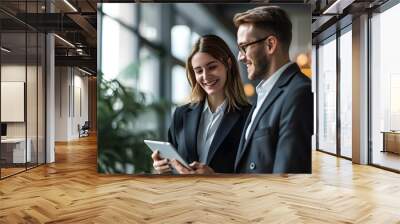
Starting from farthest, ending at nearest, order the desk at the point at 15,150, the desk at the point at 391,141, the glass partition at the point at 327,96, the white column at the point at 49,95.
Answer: the glass partition at the point at 327,96 < the white column at the point at 49,95 < the desk at the point at 391,141 < the desk at the point at 15,150

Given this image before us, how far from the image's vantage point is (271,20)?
5.84 meters

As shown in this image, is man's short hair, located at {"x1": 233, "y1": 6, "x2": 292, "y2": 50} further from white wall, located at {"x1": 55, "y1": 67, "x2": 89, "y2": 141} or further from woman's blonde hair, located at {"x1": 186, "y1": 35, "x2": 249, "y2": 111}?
white wall, located at {"x1": 55, "y1": 67, "x2": 89, "y2": 141}

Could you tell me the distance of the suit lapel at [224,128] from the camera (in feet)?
19.3

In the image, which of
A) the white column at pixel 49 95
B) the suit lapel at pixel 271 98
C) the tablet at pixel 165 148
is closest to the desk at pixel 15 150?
the white column at pixel 49 95

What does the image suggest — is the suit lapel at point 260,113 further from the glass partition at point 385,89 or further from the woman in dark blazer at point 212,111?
the glass partition at point 385,89

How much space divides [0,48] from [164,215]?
13.8ft

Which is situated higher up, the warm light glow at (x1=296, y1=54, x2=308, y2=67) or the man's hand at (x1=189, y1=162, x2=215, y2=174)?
the warm light glow at (x1=296, y1=54, x2=308, y2=67)

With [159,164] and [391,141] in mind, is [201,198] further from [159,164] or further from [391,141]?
[391,141]

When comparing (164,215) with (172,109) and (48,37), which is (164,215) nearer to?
(172,109)

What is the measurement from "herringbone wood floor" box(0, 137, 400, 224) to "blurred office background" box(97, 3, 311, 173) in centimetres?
76

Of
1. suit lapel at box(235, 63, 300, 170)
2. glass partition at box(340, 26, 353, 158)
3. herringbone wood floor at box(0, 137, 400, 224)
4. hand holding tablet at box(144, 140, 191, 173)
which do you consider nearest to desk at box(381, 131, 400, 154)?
herringbone wood floor at box(0, 137, 400, 224)

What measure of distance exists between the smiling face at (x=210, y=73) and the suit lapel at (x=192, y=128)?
0.30 metres

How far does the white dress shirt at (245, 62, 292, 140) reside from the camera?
5781mm

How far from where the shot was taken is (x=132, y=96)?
6.18 m
